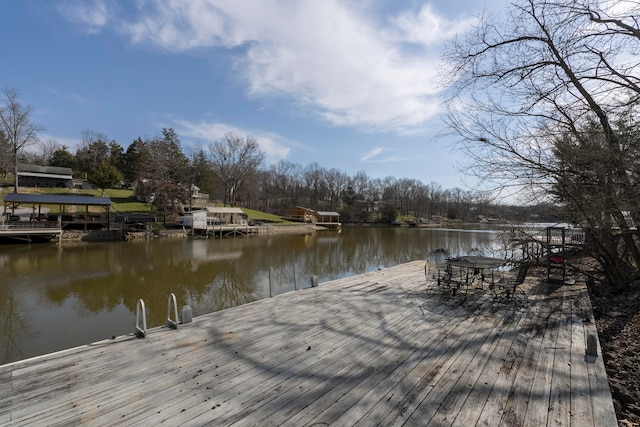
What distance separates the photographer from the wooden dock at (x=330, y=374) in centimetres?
267

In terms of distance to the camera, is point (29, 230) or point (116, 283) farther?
point (29, 230)

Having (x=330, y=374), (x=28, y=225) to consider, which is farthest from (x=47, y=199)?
(x=330, y=374)

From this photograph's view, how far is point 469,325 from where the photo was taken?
4.79 m

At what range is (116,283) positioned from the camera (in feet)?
38.6

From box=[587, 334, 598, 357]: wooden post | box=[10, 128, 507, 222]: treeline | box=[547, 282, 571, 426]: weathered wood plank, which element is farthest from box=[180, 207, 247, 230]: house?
box=[587, 334, 598, 357]: wooden post

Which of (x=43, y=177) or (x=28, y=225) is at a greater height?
(x=43, y=177)

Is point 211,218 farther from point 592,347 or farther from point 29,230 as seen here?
point 592,347

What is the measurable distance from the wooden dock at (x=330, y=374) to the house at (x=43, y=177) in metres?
50.9

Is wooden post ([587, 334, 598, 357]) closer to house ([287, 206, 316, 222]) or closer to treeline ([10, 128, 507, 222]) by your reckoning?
treeline ([10, 128, 507, 222])

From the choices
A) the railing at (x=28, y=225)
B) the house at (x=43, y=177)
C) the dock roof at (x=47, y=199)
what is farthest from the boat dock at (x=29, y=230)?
the house at (x=43, y=177)

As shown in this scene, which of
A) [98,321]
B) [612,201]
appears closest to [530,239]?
[612,201]

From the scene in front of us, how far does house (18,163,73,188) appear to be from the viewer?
42.6 meters

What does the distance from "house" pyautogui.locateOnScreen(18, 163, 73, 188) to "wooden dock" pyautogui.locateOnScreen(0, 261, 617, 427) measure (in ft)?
167

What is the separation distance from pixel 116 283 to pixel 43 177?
43.3m
